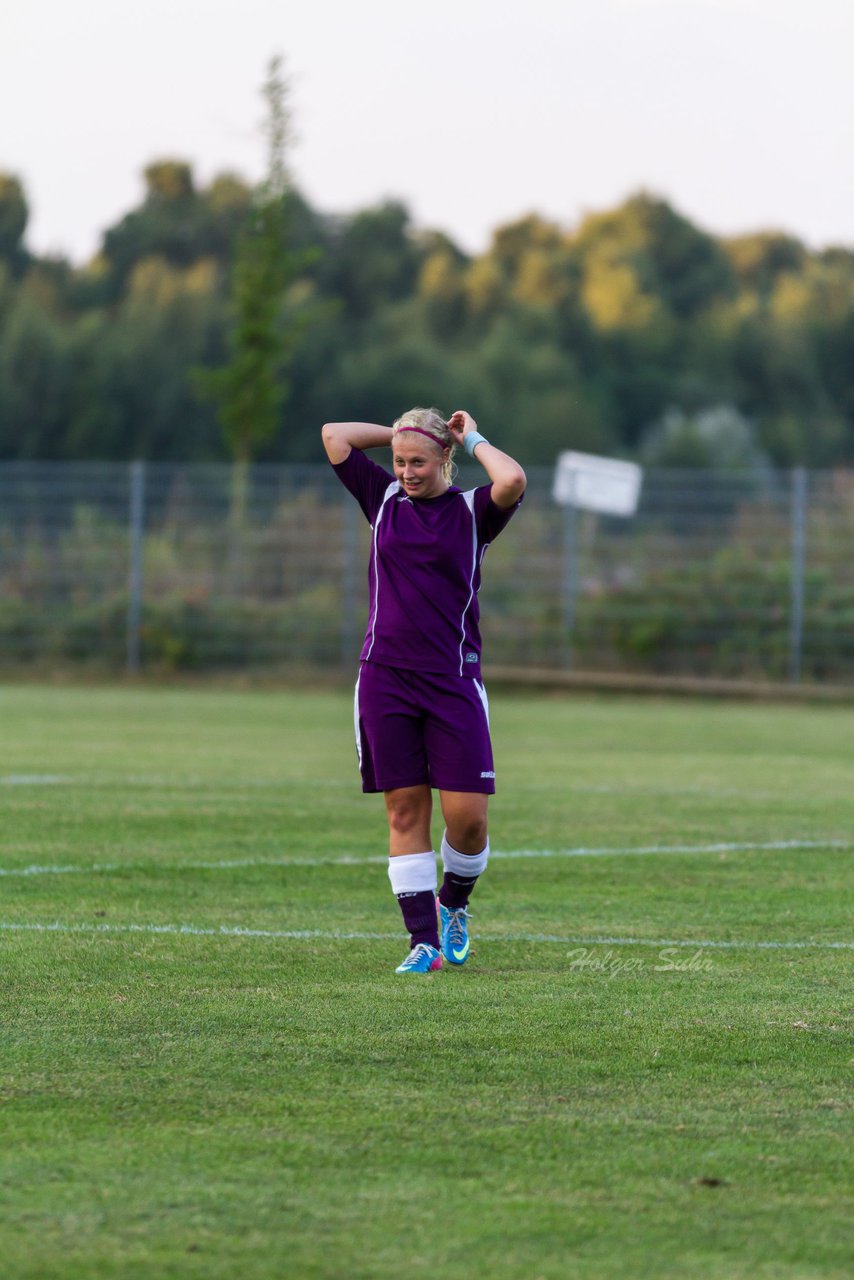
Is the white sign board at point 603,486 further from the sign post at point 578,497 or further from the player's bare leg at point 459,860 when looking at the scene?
the player's bare leg at point 459,860

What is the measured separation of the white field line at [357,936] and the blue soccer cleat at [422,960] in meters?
0.42

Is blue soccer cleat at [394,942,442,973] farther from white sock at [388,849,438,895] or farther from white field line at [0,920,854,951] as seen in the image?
white field line at [0,920,854,951]

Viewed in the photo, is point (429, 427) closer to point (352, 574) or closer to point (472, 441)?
point (472, 441)

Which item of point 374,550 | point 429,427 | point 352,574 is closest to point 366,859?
point 374,550

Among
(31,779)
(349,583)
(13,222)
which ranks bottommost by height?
(31,779)

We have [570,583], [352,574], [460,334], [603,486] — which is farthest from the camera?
[460,334]

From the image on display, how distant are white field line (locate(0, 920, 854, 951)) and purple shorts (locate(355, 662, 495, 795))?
22.5 inches

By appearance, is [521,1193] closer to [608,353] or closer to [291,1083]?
[291,1083]

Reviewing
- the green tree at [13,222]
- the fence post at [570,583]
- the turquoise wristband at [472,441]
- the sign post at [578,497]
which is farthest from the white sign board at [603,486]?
the green tree at [13,222]

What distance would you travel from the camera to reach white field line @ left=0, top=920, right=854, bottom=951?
19.7ft

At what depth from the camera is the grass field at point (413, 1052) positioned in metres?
3.17

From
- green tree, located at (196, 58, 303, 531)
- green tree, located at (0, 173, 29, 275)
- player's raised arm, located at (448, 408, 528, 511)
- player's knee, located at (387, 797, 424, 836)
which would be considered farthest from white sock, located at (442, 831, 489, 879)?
green tree, located at (0, 173, 29, 275)

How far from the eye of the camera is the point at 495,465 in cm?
587

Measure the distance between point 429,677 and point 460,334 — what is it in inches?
2789
